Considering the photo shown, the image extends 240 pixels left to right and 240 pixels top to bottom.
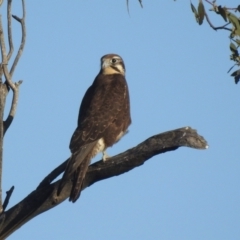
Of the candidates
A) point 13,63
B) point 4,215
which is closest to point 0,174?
point 4,215

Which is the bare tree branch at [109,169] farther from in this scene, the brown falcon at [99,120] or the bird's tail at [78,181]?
the brown falcon at [99,120]

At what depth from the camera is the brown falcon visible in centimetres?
475

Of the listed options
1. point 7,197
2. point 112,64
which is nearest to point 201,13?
point 7,197

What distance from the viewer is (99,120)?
5.36m

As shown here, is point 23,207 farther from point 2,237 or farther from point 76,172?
point 76,172

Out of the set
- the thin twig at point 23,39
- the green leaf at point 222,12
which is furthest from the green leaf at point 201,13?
the thin twig at point 23,39

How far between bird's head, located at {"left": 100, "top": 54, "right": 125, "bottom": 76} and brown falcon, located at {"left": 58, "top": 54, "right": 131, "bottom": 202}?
93 millimetres

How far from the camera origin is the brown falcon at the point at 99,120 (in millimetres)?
4750

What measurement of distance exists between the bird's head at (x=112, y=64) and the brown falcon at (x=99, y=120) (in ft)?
0.30

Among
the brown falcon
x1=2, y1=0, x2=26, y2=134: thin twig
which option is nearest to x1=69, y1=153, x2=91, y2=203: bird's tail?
the brown falcon

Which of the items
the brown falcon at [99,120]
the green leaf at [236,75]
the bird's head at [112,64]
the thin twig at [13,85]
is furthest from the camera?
the bird's head at [112,64]

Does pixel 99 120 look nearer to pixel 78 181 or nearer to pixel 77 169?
pixel 77 169

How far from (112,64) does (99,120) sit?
1.21 metres

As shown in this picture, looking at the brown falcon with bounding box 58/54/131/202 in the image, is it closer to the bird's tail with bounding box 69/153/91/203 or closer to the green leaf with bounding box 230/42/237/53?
the bird's tail with bounding box 69/153/91/203
